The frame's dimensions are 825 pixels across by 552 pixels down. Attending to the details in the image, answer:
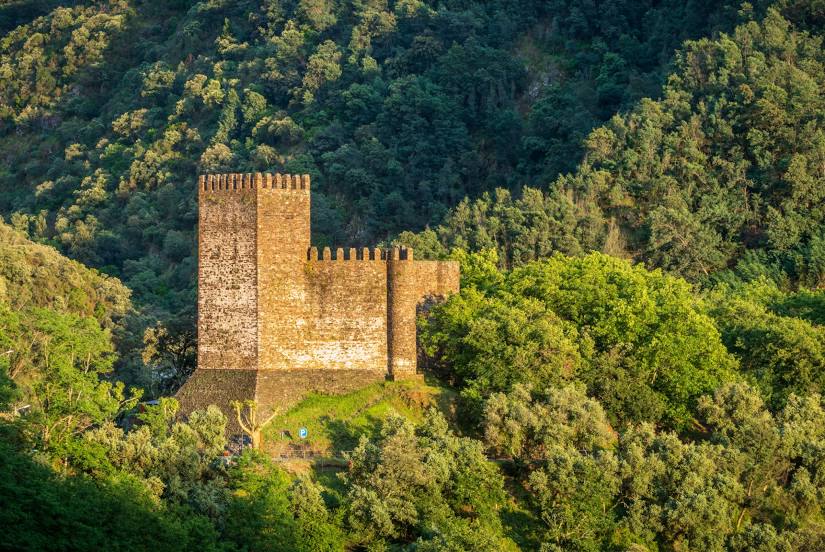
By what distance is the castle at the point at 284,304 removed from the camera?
214ft

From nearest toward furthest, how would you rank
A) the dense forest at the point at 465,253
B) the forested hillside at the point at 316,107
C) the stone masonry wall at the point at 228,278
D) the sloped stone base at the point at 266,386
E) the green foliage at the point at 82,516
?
the green foliage at the point at 82,516
the dense forest at the point at 465,253
the sloped stone base at the point at 266,386
the stone masonry wall at the point at 228,278
the forested hillside at the point at 316,107

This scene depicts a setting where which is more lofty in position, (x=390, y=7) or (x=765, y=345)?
(x=390, y=7)

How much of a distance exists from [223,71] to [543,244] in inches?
2298

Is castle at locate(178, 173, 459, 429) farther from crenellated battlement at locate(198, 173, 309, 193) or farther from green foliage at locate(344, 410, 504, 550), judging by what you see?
green foliage at locate(344, 410, 504, 550)

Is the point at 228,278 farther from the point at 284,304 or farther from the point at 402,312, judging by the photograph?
the point at 402,312

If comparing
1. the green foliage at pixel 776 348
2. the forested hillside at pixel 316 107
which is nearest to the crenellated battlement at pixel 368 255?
the green foliage at pixel 776 348

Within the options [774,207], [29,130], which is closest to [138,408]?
[774,207]

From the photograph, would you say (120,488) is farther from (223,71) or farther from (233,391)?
(223,71)

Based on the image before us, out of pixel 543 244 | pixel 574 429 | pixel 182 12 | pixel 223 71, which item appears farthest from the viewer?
pixel 182 12

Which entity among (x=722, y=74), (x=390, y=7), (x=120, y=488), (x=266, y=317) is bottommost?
(x=120, y=488)

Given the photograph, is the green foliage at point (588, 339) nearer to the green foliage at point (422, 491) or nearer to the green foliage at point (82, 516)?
the green foliage at point (422, 491)

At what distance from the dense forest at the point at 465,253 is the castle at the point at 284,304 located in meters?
1.75

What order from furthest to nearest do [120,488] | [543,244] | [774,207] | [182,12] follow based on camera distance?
[182,12]
[774,207]
[543,244]
[120,488]

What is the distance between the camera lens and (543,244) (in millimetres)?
91938
